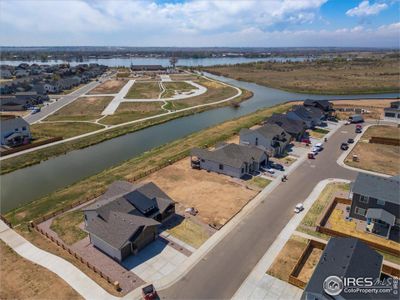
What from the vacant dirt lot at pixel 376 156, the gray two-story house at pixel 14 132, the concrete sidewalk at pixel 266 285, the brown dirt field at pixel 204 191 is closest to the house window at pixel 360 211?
the concrete sidewalk at pixel 266 285

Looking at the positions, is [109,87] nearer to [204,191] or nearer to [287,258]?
[204,191]

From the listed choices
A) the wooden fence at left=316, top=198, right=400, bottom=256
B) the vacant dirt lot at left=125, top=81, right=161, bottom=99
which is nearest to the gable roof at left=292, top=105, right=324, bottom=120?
the wooden fence at left=316, top=198, right=400, bottom=256

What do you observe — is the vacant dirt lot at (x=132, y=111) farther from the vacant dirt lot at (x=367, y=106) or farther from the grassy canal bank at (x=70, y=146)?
Answer: the vacant dirt lot at (x=367, y=106)

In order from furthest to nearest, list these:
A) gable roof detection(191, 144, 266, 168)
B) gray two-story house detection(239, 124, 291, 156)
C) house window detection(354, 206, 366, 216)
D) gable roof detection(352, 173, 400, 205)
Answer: gray two-story house detection(239, 124, 291, 156) → gable roof detection(191, 144, 266, 168) → house window detection(354, 206, 366, 216) → gable roof detection(352, 173, 400, 205)

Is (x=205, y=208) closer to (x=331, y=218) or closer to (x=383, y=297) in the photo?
(x=331, y=218)

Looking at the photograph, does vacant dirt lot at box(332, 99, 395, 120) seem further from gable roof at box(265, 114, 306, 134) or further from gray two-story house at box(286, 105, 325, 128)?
gable roof at box(265, 114, 306, 134)
